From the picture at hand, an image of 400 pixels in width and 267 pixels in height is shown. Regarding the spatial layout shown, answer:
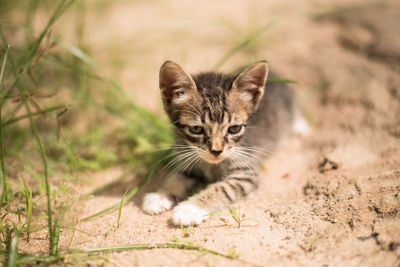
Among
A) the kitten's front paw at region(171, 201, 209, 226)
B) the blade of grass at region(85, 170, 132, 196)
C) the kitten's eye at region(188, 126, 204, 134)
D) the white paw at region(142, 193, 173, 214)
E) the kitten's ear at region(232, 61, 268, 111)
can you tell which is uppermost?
the kitten's ear at region(232, 61, 268, 111)

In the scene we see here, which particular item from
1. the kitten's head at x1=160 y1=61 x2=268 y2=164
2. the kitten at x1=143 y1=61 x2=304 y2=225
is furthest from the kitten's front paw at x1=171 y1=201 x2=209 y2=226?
the kitten's head at x1=160 y1=61 x2=268 y2=164

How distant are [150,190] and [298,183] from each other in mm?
1340

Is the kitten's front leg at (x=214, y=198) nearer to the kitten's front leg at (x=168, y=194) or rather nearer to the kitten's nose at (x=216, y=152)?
the kitten's front leg at (x=168, y=194)

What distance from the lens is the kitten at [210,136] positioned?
2.37 metres

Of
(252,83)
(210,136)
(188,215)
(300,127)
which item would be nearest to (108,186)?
(188,215)

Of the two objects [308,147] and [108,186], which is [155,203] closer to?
[108,186]

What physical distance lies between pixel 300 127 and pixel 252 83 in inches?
58.7

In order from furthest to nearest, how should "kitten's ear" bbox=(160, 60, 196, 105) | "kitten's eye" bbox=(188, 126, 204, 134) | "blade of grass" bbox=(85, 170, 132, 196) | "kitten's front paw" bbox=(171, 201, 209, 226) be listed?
1. "blade of grass" bbox=(85, 170, 132, 196)
2. "kitten's eye" bbox=(188, 126, 204, 134)
3. "kitten's ear" bbox=(160, 60, 196, 105)
4. "kitten's front paw" bbox=(171, 201, 209, 226)

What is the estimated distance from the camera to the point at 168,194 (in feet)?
8.67

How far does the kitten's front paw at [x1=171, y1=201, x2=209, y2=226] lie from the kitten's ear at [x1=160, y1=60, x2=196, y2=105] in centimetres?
86

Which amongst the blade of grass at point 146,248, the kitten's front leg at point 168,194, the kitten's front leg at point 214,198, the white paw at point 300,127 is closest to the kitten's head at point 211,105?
the kitten's front leg at point 214,198

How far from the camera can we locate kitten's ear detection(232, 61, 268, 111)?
2.39 m

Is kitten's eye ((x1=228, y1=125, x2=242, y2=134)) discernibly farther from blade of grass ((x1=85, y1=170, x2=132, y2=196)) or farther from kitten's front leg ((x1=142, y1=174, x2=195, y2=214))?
blade of grass ((x1=85, y1=170, x2=132, y2=196))

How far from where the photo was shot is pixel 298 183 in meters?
2.64
